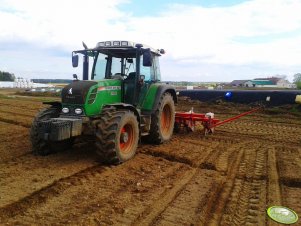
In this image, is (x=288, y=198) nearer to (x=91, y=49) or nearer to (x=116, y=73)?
(x=116, y=73)

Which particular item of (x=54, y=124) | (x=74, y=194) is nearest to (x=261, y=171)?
(x=74, y=194)

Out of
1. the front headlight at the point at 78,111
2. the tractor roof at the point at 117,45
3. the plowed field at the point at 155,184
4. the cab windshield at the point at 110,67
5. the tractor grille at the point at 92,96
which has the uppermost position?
the tractor roof at the point at 117,45

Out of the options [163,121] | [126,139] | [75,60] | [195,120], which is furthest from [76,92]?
[195,120]

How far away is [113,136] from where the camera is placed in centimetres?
615

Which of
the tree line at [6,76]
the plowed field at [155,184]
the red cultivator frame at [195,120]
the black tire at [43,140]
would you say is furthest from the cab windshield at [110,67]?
the tree line at [6,76]

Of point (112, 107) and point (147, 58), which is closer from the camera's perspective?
point (112, 107)

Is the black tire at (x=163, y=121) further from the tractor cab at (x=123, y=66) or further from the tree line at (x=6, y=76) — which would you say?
the tree line at (x=6, y=76)

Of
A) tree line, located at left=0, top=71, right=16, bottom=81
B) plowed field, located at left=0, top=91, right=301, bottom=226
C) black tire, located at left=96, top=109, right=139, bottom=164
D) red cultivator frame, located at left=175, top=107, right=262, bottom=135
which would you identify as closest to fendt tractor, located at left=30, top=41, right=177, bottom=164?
black tire, located at left=96, top=109, right=139, bottom=164

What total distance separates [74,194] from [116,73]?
3.69 metres

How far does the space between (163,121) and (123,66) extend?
2.04 metres

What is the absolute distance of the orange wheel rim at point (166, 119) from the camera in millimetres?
9071

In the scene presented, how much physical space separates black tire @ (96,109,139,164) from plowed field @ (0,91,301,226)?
19cm

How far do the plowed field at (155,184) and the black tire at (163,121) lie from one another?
0.87 ft

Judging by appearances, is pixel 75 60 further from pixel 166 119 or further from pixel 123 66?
pixel 166 119
